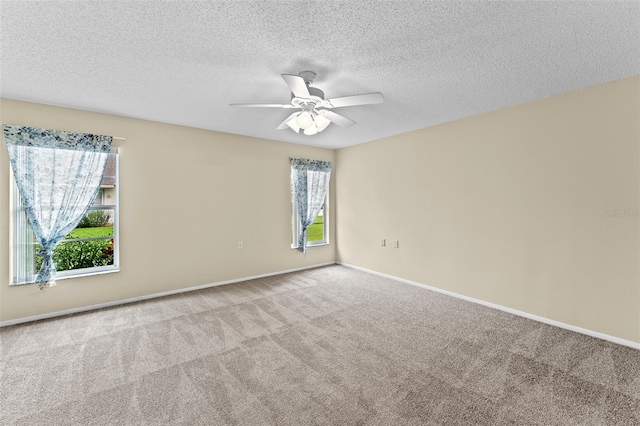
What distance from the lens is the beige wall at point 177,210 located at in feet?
10.4

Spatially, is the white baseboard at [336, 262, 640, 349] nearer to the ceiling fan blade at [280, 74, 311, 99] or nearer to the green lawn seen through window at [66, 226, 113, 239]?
the ceiling fan blade at [280, 74, 311, 99]

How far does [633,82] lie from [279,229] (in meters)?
4.64

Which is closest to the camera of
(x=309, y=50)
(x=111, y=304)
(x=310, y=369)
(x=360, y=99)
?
(x=309, y=50)

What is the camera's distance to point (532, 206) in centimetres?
313

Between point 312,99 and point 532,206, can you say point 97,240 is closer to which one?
point 312,99

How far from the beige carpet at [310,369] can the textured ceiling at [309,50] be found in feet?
8.13

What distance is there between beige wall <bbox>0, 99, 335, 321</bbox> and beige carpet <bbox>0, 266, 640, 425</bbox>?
0.37m

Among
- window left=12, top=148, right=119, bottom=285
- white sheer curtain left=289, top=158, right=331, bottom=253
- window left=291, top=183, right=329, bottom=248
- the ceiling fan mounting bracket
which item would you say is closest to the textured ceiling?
the ceiling fan mounting bracket

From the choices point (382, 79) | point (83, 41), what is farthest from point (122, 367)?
point (382, 79)

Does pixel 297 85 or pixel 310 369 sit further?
pixel 310 369

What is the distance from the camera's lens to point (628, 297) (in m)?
2.54

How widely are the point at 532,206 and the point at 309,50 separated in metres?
2.95

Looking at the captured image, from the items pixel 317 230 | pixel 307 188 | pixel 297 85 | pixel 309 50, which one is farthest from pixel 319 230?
pixel 309 50

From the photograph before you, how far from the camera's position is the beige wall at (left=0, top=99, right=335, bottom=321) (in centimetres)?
318
